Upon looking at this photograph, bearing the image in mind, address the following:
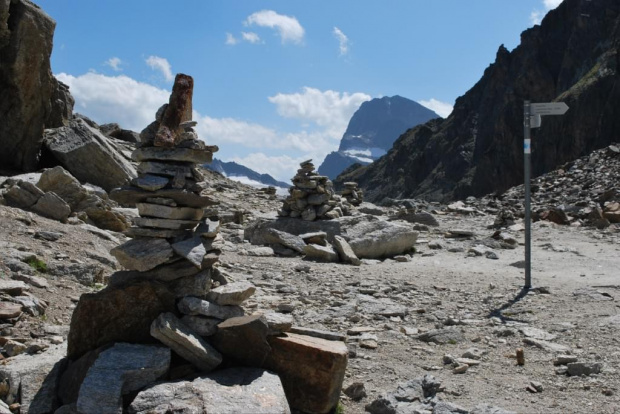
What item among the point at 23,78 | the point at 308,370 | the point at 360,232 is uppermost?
the point at 23,78

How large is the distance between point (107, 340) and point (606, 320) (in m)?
6.48

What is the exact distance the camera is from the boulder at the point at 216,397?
452 centimetres

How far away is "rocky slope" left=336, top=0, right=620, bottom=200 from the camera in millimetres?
70438

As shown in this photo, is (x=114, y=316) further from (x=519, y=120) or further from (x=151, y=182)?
(x=519, y=120)

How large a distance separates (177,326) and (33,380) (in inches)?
52.3

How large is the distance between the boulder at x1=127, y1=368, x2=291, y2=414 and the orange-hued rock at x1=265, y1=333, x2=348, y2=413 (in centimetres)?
28

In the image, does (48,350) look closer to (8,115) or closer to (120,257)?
(120,257)

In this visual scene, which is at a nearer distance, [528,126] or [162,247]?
[162,247]

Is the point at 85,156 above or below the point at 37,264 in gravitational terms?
above

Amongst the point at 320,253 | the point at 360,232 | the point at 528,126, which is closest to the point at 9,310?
the point at 320,253

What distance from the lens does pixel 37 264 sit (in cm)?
802

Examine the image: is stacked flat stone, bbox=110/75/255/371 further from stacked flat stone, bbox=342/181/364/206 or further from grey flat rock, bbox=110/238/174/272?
stacked flat stone, bbox=342/181/364/206

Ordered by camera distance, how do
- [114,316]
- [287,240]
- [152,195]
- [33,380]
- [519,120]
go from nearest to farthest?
1. [33,380]
2. [114,316]
3. [152,195]
4. [287,240]
5. [519,120]

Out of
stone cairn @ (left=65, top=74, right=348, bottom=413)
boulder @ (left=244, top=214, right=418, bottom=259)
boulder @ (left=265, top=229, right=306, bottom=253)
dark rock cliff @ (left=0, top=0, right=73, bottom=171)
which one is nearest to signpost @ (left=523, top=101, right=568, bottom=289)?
boulder @ (left=244, top=214, right=418, bottom=259)
